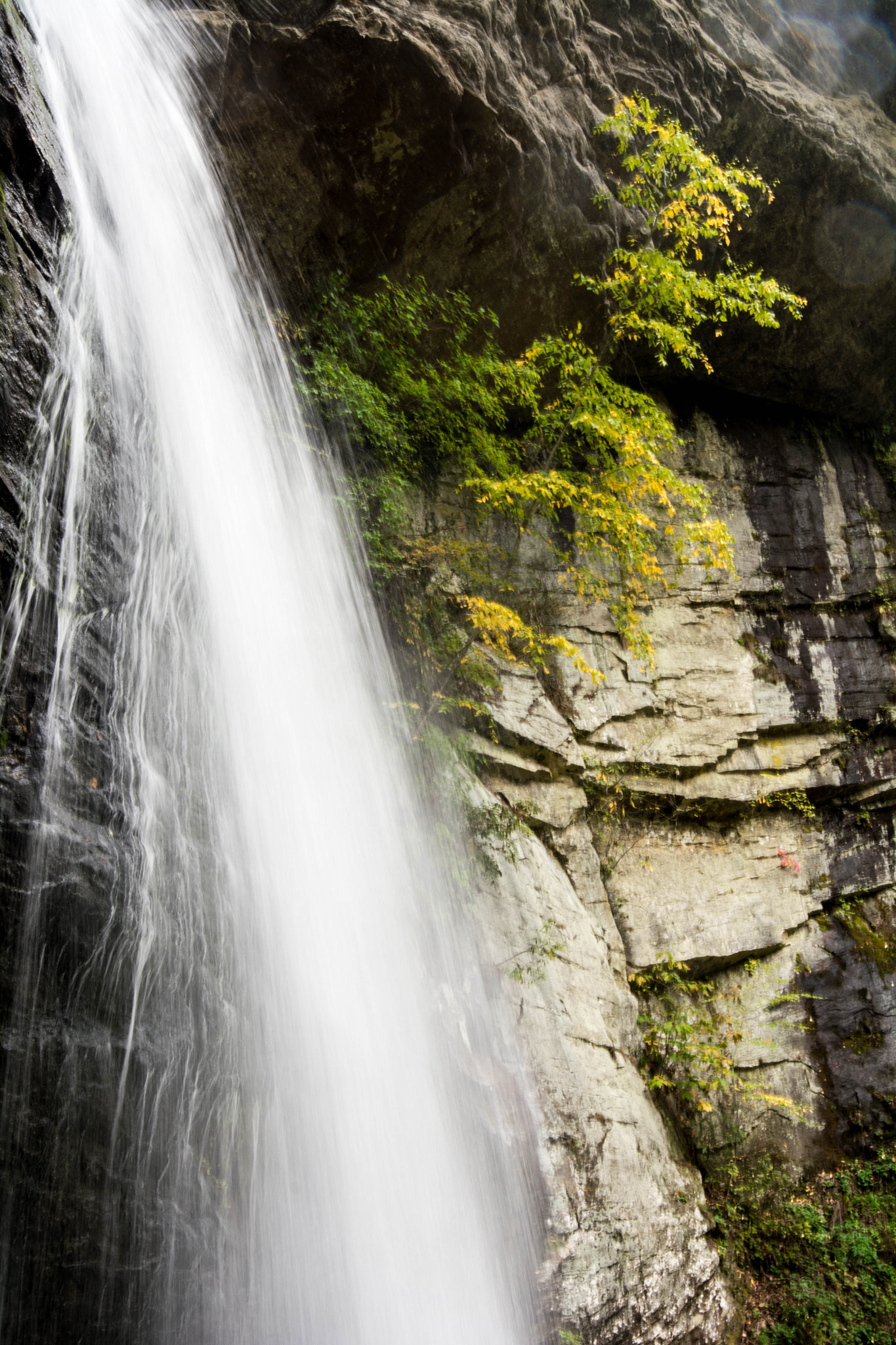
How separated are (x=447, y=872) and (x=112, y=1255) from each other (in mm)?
2775

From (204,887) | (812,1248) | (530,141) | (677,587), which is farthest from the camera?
(677,587)

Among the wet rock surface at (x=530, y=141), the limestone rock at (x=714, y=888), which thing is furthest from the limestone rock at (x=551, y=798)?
the wet rock surface at (x=530, y=141)

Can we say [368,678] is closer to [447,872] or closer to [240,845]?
[447,872]

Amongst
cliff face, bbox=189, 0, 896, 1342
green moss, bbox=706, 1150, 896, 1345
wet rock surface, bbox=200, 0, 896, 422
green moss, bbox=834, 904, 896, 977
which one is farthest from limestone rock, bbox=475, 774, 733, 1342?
wet rock surface, bbox=200, 0, 896, 422

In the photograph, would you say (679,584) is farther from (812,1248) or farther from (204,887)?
(204,887)

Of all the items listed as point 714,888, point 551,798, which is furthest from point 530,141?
point 714,888

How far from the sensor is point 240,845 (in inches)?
138

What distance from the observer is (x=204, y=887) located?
3.23m

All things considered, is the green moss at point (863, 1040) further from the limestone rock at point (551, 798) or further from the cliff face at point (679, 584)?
the limestone rock at point (551, 798)

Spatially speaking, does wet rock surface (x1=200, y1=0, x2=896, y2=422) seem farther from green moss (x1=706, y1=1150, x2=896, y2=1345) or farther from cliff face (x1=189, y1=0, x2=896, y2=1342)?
green moss (x1=706, y1=1150, x2=896, y2=1345)

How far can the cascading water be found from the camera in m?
2.60

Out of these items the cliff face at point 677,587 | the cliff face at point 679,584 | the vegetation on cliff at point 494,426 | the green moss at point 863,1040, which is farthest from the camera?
the green moss at point 863,1040

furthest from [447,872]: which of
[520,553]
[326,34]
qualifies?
[326,34]

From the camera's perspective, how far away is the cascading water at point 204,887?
260 cm
